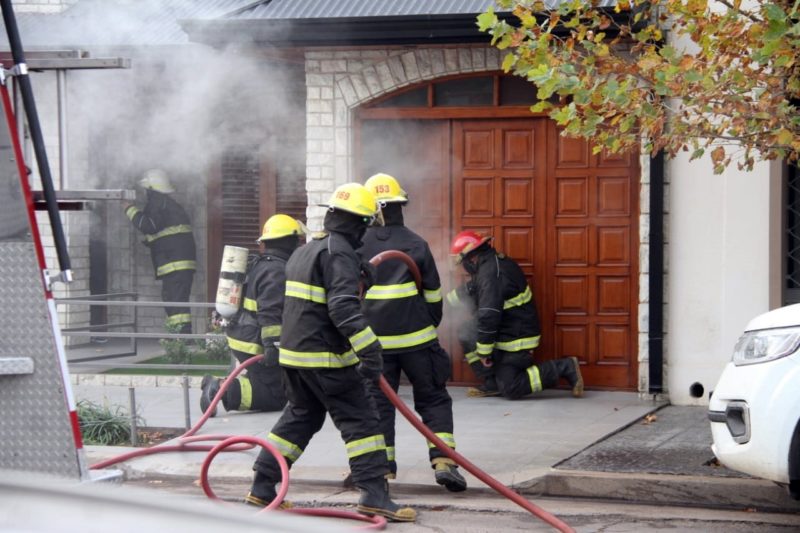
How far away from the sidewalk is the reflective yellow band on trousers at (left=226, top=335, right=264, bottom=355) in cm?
55

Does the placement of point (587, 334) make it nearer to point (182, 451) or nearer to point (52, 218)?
point (182, 451)

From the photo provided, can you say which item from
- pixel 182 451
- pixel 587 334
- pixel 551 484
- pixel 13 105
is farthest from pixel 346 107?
pixel 13 105

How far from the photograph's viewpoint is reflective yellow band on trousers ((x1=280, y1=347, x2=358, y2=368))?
22.6ft

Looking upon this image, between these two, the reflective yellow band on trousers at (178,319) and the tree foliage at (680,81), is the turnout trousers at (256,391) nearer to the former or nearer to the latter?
the reflective yellow band on trousers at (178,319)

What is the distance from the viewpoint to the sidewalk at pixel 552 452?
25.0 feet

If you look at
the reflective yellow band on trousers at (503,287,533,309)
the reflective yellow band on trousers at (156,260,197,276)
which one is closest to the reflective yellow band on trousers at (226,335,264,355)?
Answer: the reflective yellow band on trousers at (503,287,533,309)

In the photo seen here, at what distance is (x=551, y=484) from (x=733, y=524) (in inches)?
47.0

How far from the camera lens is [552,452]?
8.62 m

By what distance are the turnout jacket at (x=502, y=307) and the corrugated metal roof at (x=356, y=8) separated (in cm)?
204

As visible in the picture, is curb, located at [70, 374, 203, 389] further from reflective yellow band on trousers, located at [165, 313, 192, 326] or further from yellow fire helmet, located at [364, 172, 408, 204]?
yellow fire helmet, located at [364, 172, 408, 204]

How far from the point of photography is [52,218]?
4812 mm

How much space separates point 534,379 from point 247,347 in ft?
8.25

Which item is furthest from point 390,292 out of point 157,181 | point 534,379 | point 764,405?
point 157,181

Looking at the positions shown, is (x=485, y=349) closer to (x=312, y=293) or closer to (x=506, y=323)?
(x=506, y=323)
